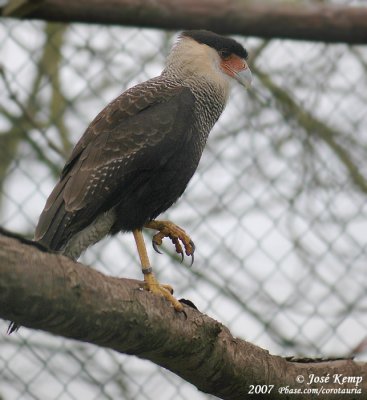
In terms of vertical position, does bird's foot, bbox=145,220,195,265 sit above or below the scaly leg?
above

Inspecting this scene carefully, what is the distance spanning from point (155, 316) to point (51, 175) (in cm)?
211

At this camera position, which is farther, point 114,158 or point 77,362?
point 77,362

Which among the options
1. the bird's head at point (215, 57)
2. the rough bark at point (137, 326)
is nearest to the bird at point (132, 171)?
the bird's head at point (215, 57)

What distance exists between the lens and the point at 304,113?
491 centimetres

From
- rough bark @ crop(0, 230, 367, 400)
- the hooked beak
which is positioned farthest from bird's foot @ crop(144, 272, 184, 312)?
the hooked beak

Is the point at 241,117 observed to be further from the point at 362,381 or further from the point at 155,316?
the point at 155,316

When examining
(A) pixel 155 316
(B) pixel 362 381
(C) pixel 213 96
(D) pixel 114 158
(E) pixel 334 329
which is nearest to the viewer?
(A) pixel 155 316

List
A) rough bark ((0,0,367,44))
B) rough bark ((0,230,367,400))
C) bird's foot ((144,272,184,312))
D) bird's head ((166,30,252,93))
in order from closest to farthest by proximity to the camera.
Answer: rough bark ((0,230,367,400)), bird's foot ((144,272,184,312)), rough bark ((0,0,367,44)), bird's head ((166,30,252,93))

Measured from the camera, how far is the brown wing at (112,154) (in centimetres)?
342

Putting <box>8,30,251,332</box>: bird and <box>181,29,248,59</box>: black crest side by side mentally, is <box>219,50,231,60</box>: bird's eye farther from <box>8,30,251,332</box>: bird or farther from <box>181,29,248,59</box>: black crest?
<box>8,30,251,332</box>: bird

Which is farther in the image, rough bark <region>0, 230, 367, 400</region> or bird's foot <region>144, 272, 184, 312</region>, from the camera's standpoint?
bird's foot <region>144, 272, 184, 312</region>

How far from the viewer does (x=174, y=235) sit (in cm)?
380

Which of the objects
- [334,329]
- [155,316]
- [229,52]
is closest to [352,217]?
[334,329]

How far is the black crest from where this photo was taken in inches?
162
